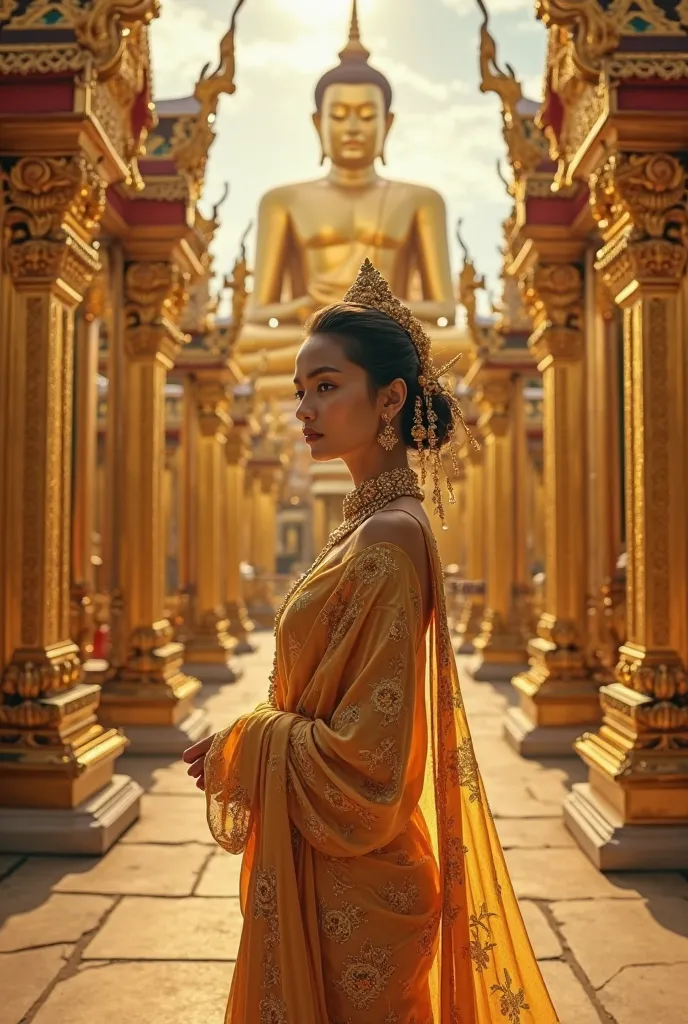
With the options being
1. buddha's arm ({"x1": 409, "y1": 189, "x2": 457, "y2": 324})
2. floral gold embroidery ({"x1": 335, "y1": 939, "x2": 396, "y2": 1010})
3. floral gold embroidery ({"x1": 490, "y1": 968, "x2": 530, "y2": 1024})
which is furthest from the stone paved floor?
buddha's arm ({"x1": 409, "y1": 189, "x2": 457, "y2": 324})

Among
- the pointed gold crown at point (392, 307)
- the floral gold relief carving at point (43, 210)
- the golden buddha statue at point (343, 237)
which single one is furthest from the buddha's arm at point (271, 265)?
the pointed gold crown at point (392, 307)

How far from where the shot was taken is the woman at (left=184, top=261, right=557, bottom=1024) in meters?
1.70

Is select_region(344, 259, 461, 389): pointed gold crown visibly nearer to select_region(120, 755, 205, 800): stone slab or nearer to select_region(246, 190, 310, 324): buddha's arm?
select_region(120, 755, 205, 800): stone slab

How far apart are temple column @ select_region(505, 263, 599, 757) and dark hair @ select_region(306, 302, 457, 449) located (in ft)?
15.9

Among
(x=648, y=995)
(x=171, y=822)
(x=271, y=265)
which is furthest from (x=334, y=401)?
(x=271, y=265)

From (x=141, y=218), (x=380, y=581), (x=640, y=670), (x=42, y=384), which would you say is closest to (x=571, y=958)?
(x=640, y=670)

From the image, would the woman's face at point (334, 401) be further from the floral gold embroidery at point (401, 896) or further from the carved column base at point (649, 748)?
the carved column base at point (649, 748)

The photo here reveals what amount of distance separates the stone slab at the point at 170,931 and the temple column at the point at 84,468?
2.84 m

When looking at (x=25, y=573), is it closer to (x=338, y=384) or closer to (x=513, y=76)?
(x=338, y=384)

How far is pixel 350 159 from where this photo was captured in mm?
14844

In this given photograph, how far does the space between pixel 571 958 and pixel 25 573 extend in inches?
107

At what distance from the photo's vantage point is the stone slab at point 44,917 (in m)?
3.34

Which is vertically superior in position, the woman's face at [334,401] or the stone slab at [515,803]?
the woman's face at [334,401]

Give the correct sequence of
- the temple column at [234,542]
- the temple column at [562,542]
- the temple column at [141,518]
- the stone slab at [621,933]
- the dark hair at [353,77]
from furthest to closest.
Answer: the dark hair at [353,77] < the temple column at [234,542] < the temple column at [141,518] < the temple column at [562,542] < the stone slab at [621,933]
